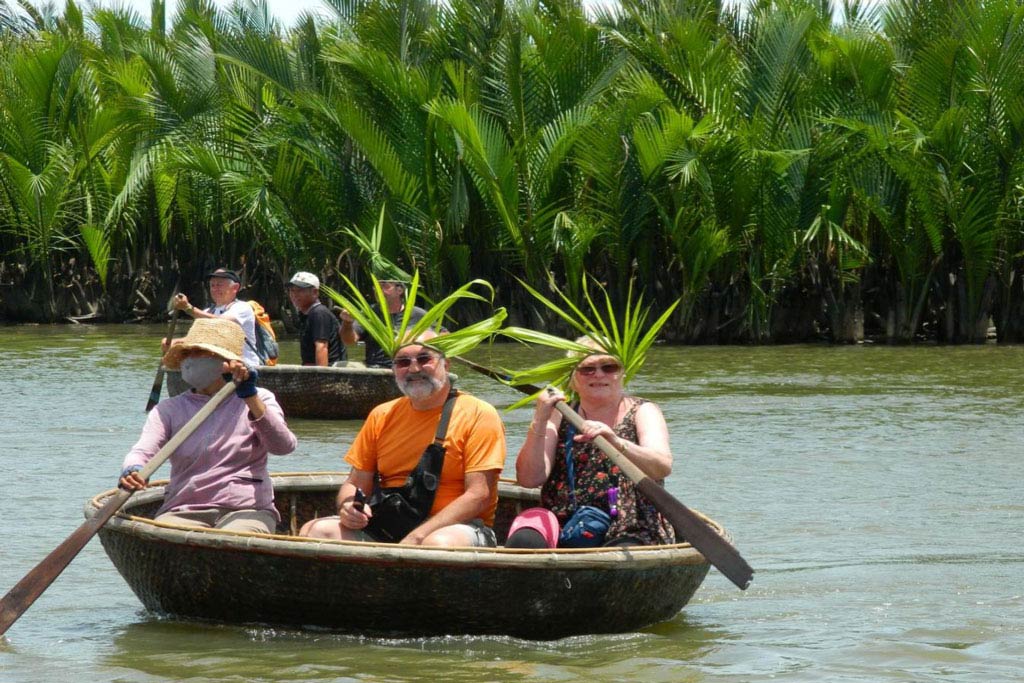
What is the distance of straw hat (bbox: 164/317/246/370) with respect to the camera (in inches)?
245

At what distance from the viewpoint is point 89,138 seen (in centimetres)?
2417

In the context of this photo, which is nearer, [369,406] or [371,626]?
[371,626]

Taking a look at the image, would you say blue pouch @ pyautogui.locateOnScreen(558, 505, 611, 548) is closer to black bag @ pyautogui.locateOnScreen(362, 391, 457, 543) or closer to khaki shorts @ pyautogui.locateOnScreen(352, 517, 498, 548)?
khaki shorts @ pyautogui.locateOnScreen(352, 517, 498, 548)

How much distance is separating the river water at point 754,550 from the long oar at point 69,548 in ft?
0.62

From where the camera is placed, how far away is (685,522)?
20.0ft

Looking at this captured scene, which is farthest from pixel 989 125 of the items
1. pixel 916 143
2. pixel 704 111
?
pixel 704 111

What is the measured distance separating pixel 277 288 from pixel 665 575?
20.7 m

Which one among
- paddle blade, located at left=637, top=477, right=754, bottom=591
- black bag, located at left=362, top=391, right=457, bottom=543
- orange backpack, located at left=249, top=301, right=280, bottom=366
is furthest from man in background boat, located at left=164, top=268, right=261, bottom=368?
paddle blade, located at left=637, top=477, right=754, bottom=591

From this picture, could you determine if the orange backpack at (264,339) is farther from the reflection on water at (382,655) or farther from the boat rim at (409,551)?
the boat rim at (409,551)

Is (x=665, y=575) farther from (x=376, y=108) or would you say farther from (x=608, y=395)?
(x=376, y=108)

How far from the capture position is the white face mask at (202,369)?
20.7 ft

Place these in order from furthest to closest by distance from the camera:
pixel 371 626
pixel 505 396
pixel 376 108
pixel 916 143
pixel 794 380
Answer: pixel 376 108 < pixel 916 143 < pixel 794 380 < pixel 505 396 < pixel 371 626

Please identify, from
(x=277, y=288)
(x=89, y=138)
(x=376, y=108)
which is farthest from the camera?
(x=277, y=288)

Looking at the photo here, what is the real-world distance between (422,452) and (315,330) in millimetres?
6623
